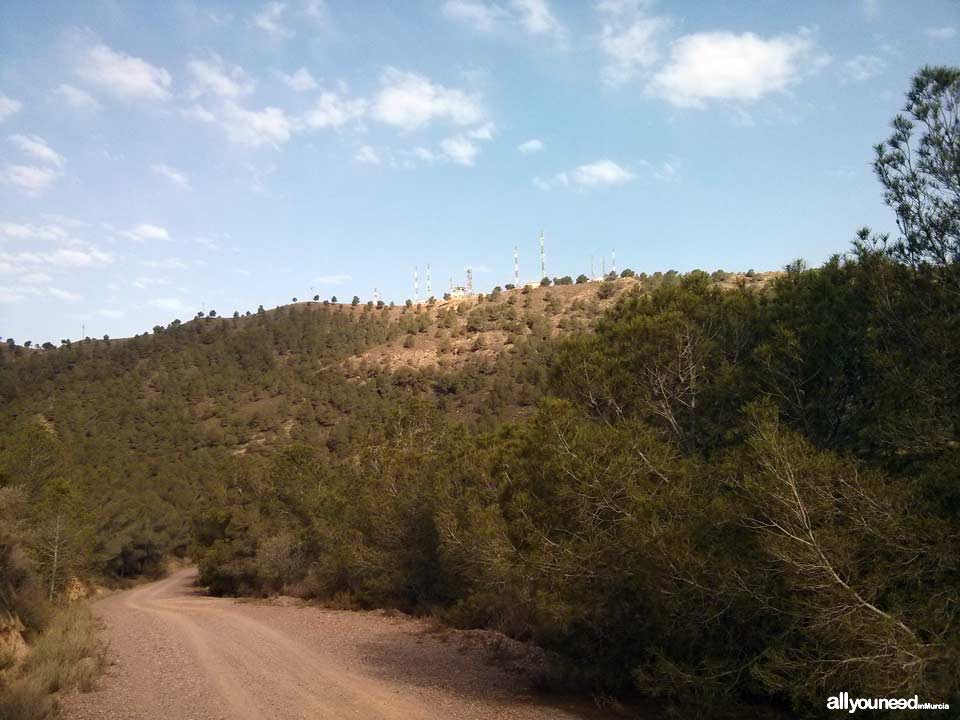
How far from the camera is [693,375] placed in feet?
38.4

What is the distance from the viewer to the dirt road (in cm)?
1011

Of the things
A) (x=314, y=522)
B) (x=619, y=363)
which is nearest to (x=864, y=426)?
(x=619, y=363)

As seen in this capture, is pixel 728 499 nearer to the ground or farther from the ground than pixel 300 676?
farther from the ground

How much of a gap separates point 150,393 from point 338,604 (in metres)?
83.1

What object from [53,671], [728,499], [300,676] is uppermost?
[728,499]

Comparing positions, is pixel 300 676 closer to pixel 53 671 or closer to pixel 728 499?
pixel 53 671

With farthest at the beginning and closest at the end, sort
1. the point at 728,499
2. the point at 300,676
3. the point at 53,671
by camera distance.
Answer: the point at 300,676
the point at 53,671
the point at 728,499

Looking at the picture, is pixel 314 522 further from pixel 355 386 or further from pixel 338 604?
pixel 355 386

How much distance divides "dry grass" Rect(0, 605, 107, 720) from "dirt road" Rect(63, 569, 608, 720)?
0.38 meters

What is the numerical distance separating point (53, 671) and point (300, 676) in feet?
13.6

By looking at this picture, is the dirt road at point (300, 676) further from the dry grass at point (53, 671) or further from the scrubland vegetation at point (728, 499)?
the scrubland vegetation at point (728, 499)

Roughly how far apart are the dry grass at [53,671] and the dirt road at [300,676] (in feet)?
1.25

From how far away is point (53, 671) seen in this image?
38.3 feet

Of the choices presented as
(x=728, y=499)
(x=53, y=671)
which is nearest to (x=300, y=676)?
(x=53, y=671)
